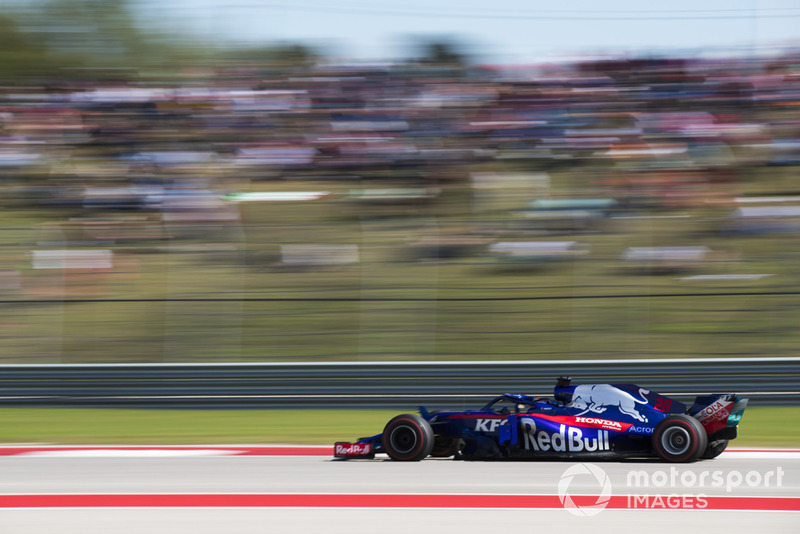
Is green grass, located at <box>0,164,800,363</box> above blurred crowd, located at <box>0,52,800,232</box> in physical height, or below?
below

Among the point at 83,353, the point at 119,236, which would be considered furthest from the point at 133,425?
the point at 119,236

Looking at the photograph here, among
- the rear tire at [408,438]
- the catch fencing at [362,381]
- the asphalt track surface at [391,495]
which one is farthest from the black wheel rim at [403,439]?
the catch fencing at [362,381]

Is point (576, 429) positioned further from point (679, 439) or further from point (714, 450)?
point (714, 450)

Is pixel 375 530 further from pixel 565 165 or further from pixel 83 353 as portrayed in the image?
pixel 565 165

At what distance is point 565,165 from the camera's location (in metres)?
15.5

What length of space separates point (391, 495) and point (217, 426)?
4419 millimetres

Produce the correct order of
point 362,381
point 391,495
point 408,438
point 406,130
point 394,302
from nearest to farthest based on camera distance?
1. point 391,495
2. point 408,438
3. point 362,381
4. point 394,302
5. point 406,130

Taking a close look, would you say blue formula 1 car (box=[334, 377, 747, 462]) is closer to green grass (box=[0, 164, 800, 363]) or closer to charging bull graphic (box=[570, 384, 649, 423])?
charging bull graphic (box=[570, 384, 649, 423])

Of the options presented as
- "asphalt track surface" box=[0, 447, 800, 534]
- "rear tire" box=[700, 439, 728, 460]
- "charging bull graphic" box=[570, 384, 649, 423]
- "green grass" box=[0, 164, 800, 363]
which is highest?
"green grass" box=[0, 164, 800, 363]

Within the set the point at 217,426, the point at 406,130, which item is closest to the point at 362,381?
the point at 217,426

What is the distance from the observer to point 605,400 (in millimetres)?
7297

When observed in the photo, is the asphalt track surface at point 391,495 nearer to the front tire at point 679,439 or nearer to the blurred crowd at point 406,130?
the front tire at point 679,439

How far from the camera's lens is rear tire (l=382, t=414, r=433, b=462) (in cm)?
755

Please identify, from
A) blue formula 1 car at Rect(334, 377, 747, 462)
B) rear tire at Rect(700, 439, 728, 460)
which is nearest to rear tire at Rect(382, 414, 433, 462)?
blue formula 1 car at Rect(334, 377, 747, 462)
